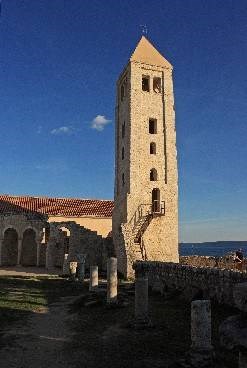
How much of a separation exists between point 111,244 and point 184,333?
2020 cm

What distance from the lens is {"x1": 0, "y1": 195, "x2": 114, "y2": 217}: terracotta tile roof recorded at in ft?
121

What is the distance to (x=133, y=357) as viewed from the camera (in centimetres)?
834

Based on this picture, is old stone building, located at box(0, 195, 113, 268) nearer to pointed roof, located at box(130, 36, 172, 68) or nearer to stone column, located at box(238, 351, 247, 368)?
pointed roof, located at box(130, 36, 172, 68)

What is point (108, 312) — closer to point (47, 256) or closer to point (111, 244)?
point (111, 244)

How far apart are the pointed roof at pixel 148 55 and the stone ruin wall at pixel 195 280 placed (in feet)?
59.3

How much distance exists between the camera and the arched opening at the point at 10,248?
36.3 m

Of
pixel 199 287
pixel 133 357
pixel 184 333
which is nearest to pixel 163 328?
pixel 184 333

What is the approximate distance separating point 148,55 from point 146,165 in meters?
9.99

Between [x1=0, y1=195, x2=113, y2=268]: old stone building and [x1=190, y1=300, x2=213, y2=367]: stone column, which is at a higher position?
[x1=0, y1=195, x2=113, y2=268]: old stone building

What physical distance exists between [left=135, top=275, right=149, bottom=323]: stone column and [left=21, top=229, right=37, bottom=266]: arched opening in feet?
88.3

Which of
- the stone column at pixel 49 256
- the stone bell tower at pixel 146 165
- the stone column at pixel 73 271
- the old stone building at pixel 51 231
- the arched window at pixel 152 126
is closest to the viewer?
the stone column at pixel 73 271

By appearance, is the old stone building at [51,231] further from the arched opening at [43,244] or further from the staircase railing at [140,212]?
the staircase railing at [140,212]

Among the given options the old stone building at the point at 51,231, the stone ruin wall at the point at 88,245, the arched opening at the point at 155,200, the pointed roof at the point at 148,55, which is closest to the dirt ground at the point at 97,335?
the arched opening at the point at 155,200

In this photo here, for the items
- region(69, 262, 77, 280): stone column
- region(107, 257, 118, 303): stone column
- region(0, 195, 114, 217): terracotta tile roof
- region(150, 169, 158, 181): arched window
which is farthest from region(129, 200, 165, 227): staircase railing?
region(107, 257, 118, 303): stone column
